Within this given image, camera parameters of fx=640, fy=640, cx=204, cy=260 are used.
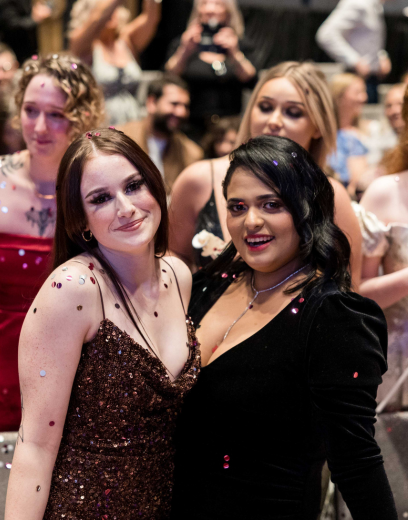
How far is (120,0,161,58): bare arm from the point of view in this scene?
4.24 meters

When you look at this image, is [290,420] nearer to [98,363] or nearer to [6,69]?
[98,363]

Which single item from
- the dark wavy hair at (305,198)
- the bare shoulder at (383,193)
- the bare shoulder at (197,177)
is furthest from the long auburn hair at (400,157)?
the dark wavy hair at (305,198)

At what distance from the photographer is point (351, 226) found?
2232 millimetres

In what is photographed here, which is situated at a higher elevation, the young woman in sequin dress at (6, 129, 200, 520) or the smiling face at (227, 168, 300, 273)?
the smiling face at (227, 168, 300, 273)

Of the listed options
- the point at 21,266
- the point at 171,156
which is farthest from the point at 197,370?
the point at 171,156

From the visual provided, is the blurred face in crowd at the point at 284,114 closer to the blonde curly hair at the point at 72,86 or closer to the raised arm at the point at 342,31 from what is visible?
the blonde curly hair at the point at 72,86

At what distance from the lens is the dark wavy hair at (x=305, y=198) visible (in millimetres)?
1616

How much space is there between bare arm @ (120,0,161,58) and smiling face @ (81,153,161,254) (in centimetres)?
301

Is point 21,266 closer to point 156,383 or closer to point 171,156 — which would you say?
point 156,383

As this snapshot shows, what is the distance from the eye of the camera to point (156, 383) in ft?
5.12

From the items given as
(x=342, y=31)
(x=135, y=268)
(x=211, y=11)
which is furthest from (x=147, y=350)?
(x=342, y=31)

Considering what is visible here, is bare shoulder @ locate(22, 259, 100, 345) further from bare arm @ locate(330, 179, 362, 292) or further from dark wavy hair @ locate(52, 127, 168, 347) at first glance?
bare arm @ locate(330, 179, 362, 292)

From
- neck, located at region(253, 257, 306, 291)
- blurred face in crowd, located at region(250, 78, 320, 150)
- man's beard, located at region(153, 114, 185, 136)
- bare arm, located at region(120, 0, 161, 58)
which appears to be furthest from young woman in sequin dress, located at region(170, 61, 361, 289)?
bare arm, located at region(120, 0, 161, 58)

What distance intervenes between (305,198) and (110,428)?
75 cm
